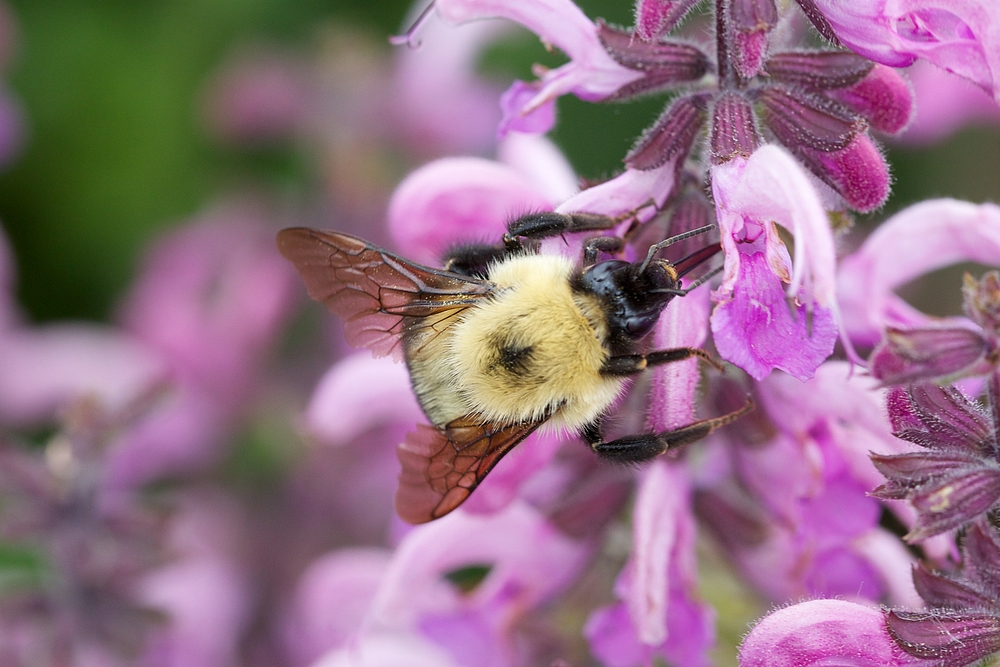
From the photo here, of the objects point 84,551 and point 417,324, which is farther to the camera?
point 84,551

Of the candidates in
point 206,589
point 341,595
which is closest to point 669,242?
point 341,595

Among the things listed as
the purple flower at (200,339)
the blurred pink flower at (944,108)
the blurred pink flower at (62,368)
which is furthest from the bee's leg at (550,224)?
the blurred pink flower at (62,368)

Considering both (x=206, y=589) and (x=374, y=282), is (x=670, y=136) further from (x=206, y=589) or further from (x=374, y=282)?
(x=206, y=589)

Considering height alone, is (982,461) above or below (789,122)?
below

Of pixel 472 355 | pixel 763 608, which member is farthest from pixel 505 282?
pixel 763 608

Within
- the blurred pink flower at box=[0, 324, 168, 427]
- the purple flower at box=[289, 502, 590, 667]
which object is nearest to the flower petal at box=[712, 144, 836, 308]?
the purple flower at box=[289, 502, 590, 667]

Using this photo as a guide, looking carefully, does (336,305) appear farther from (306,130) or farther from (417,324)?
(306,130)

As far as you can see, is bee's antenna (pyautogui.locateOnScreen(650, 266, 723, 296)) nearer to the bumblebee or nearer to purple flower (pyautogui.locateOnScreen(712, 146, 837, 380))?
the bumblebee
